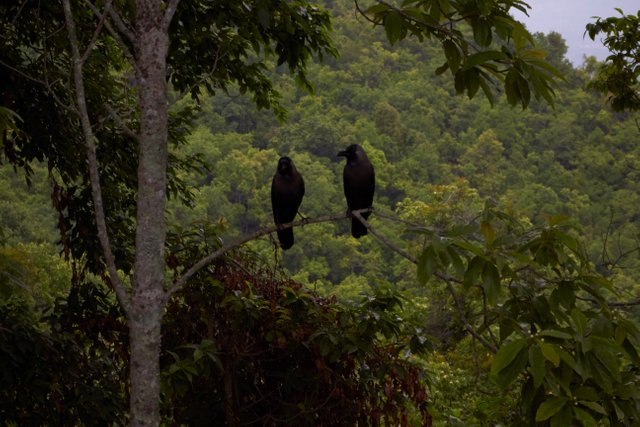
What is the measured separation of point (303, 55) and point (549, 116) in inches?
1755

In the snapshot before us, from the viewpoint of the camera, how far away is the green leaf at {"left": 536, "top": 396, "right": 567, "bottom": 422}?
1428mm

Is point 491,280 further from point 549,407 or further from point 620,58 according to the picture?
point 620,58

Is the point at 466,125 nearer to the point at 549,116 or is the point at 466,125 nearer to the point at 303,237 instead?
the point at 549,116

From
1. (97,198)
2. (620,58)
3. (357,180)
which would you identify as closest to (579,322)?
(97,198)

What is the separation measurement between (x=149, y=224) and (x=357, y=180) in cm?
195

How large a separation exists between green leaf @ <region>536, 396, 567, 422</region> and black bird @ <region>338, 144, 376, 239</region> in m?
2.28

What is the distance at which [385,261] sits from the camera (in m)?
34.3

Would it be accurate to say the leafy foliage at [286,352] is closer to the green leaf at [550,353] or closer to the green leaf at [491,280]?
the green leaf at [491,280]

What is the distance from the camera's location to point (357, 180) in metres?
3.73

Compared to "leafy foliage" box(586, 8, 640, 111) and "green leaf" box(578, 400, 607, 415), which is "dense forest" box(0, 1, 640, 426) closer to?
"green leaf" box(578, 400, 607, 415)

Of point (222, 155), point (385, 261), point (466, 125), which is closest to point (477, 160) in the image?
point (466, 125)

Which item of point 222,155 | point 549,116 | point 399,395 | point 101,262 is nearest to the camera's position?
point 399,395

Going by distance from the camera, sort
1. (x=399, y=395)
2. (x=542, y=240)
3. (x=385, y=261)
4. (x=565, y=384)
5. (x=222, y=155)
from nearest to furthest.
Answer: (x=565, y=384) → (x=542, y=240) → (x=399, y=395) → (x=385, y=261) → (x=222, y=155)

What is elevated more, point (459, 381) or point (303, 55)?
point (303, 55)
